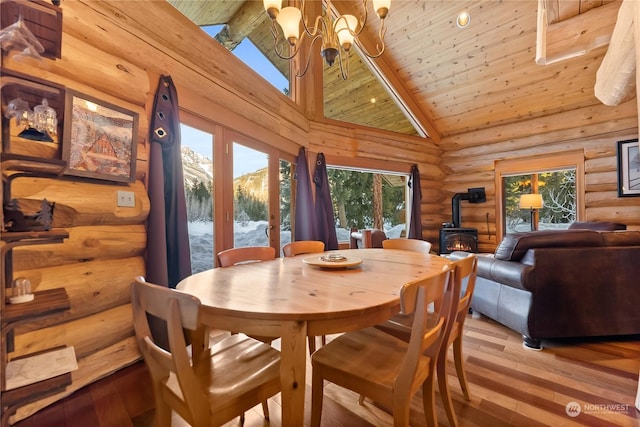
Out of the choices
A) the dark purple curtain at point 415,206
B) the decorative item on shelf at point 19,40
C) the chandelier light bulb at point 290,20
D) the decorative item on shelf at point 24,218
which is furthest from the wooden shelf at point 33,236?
the dark purple curtain at point 415,206

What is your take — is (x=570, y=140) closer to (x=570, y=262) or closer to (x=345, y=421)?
(x=570, y=262)

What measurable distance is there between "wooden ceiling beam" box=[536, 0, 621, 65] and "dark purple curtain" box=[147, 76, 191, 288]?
3.26m

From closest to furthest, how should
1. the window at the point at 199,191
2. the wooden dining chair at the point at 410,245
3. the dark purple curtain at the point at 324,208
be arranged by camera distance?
the wooden dining chair at the point at 410,245, the window at the point at 199,191, the dark purple curtain at the point at 324,208

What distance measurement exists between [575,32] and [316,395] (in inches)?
138

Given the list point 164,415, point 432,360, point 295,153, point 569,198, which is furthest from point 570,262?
point 569,198

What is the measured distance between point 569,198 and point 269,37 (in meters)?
5.57

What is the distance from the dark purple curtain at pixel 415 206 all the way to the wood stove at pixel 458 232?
0.48 metres

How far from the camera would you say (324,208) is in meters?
4.30

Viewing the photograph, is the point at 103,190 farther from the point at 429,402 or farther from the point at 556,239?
the point at 556,239

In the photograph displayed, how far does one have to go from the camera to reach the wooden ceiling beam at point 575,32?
7.80ft

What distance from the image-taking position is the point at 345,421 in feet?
5.11

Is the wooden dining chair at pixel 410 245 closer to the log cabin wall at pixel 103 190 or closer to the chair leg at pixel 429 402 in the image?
the chair leg at pixel 429 402

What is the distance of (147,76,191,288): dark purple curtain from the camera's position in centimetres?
207

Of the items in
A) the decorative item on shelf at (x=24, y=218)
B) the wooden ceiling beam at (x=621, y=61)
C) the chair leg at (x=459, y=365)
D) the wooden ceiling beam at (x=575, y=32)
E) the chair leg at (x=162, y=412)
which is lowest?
the chair leg at (x=459, y=365)
